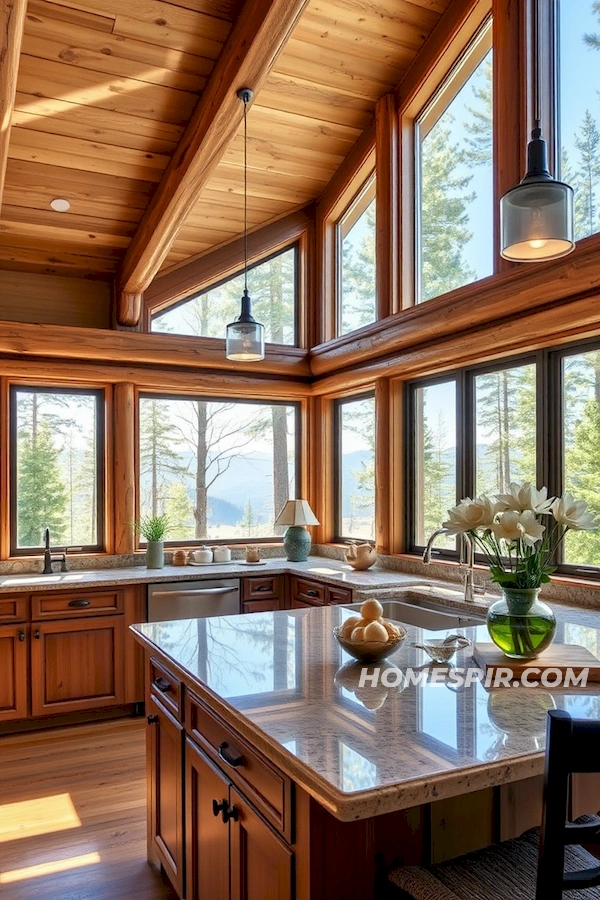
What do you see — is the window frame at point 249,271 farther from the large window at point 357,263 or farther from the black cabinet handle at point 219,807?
the black cabinet handle at point 219,807

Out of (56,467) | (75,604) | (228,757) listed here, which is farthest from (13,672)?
(228,757)

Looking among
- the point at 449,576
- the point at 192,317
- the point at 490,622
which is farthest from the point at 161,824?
the point at 192,317

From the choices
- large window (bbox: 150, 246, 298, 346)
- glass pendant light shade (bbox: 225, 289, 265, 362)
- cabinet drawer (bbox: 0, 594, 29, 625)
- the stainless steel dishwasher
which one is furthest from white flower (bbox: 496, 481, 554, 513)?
large window (bbox: 150, 246, 298, 346)

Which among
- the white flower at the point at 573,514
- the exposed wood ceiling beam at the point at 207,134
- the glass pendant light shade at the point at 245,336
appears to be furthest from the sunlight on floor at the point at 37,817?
the exposed wood ceiling beam at the point at 207,134

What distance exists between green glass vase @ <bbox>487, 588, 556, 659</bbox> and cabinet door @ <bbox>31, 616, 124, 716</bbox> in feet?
9.92

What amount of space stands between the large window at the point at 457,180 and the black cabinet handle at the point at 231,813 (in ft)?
10.2

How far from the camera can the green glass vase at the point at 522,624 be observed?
1826 mm

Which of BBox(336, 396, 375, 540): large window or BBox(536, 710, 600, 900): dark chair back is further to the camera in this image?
BBox(336, 396, 375, 540): large window

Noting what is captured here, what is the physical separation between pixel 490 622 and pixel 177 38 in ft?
9.94

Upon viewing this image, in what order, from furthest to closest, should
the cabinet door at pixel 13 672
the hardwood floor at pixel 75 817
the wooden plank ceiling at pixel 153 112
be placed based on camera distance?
the cabinet door at pixel 13 672
the wooden plank ceiling at pixel 153 112
the hardwood floor at pixel 75 817

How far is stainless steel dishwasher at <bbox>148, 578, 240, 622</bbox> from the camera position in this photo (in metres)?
4.34

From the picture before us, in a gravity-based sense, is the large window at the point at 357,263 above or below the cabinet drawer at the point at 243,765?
above

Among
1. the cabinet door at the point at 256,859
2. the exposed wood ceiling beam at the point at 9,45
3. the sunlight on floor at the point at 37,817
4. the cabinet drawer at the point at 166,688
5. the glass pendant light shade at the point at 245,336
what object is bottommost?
the sunlight on floor at the point at 37,817

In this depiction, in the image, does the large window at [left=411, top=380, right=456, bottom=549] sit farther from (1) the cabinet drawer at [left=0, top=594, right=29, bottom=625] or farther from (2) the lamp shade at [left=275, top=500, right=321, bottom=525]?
(1) the cabinet drawer at [left=0, top=594, right=29, bottom=625]
